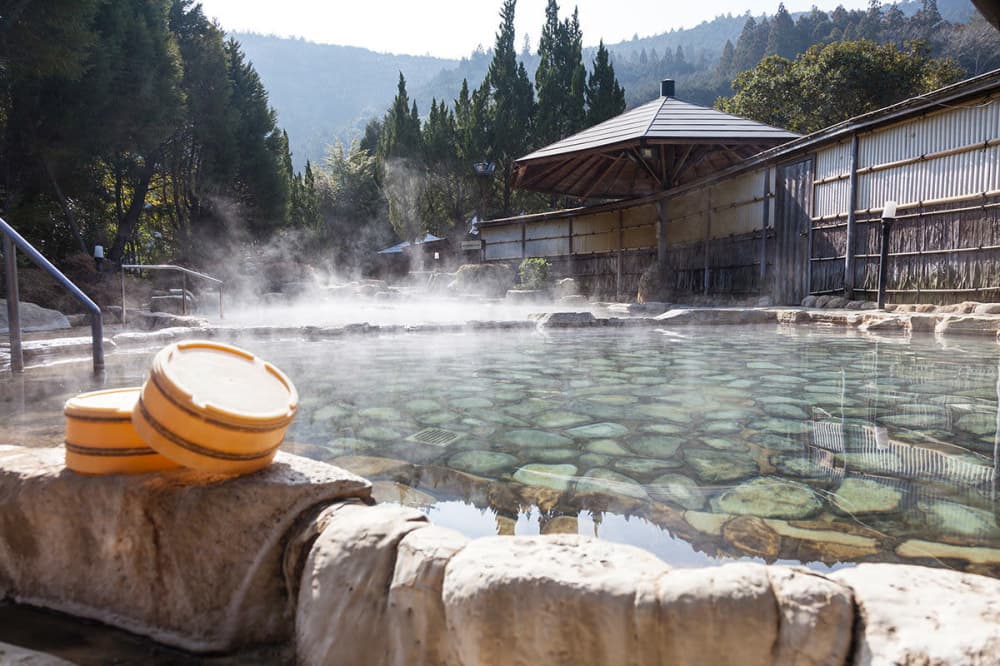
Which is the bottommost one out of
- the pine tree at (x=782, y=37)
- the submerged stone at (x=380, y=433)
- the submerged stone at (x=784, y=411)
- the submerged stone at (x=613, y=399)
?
the submerged stone at (x=380, y=433)

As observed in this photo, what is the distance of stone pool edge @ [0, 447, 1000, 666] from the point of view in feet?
2.67

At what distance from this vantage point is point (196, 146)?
1880 cm

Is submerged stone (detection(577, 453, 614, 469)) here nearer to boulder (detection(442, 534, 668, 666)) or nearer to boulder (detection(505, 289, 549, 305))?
boulder (detection(442, 534, 668, 666))

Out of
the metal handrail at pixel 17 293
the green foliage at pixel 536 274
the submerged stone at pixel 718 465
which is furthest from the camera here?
the green foliage at pixel 536 274

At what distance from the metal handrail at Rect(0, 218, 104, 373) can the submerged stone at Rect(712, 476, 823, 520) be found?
12.3 feet

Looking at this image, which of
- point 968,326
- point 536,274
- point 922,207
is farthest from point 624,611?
point 536,274

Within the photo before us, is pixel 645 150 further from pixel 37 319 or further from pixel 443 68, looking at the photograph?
pixel 443 68

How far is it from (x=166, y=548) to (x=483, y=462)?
115 cm

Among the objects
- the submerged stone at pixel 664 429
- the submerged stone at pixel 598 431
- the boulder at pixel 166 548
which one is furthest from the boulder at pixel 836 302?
the boulder at pixel 166 548

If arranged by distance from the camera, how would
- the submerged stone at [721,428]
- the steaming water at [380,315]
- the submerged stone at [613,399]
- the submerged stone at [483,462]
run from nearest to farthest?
1. the submerged stone at [483,462]
2. the submerged stone at [721,428]
3. the submerged stone at [613,399]
4. the steaming water at [380,315]

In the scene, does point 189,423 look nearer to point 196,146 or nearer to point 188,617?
point 188,617

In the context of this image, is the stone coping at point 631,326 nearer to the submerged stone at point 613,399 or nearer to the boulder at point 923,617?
the submerged stone at point 613,399

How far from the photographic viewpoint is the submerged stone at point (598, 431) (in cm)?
253

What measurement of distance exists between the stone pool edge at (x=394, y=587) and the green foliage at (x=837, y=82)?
27.0 meters
